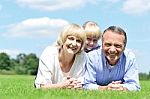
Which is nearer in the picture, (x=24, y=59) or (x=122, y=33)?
(x=122, y=33)

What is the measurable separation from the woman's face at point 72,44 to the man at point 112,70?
463 mm

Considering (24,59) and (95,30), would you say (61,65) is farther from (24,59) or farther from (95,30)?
(24,59)

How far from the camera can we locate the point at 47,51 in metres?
10.3

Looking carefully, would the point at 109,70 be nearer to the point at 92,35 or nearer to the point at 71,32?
the point at 71,32

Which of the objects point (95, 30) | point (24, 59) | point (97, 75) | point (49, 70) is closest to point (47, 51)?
point (49, 70)

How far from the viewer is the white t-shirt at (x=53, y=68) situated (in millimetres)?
10148

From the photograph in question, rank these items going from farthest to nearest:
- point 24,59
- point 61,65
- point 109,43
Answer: point 24,59
point 61,65
point 109,43

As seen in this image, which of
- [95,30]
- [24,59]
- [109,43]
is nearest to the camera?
[109,43]

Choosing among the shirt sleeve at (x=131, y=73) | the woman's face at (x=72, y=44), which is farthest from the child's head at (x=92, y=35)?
the woman's face at (x=72, y=44)

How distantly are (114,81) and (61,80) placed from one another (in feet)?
3.72

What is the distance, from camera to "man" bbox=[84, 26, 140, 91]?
10.0 metres

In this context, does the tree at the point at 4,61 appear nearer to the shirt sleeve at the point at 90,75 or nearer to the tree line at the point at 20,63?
the tree line at the point at 20,63

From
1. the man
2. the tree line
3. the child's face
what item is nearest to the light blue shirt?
the man

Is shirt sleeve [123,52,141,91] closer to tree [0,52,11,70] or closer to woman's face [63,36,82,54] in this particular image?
woman's face [63,36,82,54]
